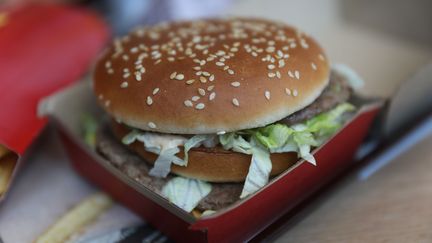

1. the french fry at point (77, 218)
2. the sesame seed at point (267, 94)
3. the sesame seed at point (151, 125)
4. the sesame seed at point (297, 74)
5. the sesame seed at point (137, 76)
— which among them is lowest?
the french fry at point (77, 218)

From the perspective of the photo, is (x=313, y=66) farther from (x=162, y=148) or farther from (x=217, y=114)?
(x=162, y=148)

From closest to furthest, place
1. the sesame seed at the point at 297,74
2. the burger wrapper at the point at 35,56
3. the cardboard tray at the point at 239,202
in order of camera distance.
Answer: the cardboard tray at the point at 239,202
the sesame seed at the point at 297,74
the burger wrapper at the point at 35,56

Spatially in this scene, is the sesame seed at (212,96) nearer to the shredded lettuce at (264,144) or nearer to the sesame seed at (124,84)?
the shredded lettuce at (264,144)

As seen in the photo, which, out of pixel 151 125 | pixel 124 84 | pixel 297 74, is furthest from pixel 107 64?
pixel 297 74

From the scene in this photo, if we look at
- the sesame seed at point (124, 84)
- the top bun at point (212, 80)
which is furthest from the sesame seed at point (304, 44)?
the sesame seed at point (124, 84)

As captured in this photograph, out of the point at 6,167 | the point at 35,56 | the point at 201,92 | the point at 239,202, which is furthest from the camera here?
the point at 35,56

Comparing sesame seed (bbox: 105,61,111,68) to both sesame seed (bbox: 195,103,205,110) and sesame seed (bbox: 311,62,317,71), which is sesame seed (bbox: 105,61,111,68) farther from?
sesame seed (bbox: 311,62,317,71)

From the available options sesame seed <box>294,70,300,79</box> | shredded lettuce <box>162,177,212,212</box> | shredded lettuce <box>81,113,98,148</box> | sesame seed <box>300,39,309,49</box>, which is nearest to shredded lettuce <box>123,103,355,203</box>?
shredded lettuce <box>162,177,212,212</box>
